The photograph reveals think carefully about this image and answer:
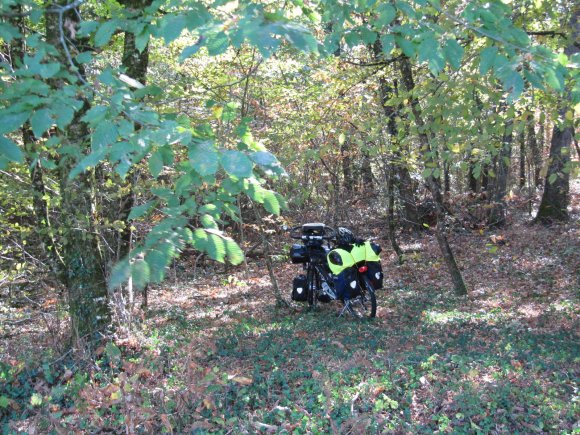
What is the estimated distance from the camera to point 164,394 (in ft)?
15.2

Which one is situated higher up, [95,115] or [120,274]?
[95,115]

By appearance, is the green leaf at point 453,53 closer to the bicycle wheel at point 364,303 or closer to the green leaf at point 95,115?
the green leaf at point 95,115

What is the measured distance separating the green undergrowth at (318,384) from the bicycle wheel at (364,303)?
0.77 m

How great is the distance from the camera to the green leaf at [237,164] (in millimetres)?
2316

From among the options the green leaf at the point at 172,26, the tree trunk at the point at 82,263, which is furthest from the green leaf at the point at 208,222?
the tree trunk at the point at 82,263

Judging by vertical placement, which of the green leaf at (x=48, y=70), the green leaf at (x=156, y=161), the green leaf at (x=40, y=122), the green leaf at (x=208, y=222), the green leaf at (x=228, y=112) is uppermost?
the green leaf at (x=48, y=70)

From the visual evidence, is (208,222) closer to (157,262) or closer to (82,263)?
(157,262)

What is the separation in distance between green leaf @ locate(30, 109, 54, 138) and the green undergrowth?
2.48m

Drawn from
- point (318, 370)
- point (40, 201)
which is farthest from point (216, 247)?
point (40, 201)

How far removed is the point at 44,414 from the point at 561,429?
172 inches

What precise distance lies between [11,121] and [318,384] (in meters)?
3.57

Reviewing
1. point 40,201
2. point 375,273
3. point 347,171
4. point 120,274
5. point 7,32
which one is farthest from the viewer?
point 347,171

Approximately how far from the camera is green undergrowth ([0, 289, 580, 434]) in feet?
14.0

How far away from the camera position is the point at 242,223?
12.3 ft
